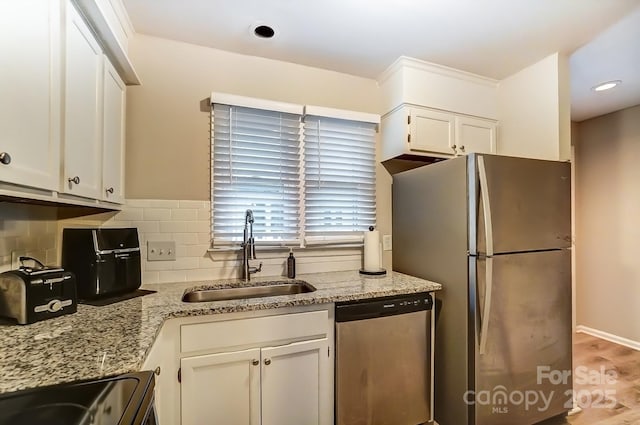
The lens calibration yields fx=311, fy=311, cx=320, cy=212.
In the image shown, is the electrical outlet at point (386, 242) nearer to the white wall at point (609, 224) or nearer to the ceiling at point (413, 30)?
the ceiling at point (413, 30)

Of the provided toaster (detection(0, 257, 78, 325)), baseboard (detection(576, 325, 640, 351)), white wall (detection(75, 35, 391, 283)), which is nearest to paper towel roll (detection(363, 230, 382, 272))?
white wall (detection(75, 35, 391, 283))

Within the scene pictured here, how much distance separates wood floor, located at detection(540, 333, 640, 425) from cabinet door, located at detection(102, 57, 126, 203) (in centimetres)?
296

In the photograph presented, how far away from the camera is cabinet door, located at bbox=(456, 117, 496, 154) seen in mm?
2357

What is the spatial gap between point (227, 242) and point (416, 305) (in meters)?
1.23

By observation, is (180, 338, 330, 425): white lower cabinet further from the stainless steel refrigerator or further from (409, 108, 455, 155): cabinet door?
(409, 108, 455, 155): cabinet door

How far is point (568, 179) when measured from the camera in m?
1.94

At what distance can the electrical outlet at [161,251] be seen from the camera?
192 centimetres

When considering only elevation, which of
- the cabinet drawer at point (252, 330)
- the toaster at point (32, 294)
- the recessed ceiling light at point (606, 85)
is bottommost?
the cabinet drawer at point (252, 330)

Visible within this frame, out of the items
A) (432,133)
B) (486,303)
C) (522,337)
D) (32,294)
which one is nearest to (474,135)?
(432,133)

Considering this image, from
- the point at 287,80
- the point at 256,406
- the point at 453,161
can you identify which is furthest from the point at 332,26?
the point at 256,406

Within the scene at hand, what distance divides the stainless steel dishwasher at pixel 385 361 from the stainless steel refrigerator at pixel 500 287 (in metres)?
0.15

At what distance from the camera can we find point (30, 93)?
97 centimetres

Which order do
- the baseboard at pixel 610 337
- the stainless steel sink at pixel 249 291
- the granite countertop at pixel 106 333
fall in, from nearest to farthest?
the granite countertop at pixel 106 333
the stainless steel sink at pixel 249 291
the baseboard at pixel 610 337

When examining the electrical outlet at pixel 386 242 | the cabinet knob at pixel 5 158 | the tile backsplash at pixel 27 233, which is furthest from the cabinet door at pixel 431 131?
the tile backsplash at pixel 27 233
